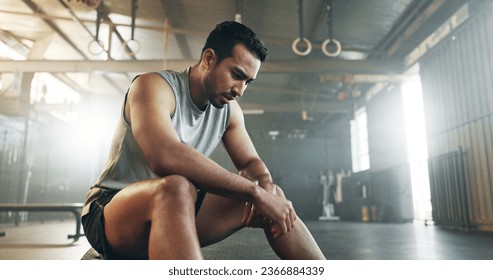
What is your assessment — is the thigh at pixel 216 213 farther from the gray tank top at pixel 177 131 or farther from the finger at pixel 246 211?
the gray tank top at pixel 177 131

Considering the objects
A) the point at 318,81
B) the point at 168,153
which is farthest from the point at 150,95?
the point at 318,81

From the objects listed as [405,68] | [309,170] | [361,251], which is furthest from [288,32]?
[309,170]

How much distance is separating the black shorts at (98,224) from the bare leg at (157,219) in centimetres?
2

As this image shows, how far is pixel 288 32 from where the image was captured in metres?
4.46

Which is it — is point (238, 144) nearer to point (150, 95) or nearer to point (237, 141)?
point (237, 141)

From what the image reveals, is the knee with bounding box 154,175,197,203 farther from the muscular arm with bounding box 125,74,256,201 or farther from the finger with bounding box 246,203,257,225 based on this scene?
the finger with bounding box 246,203,257,225

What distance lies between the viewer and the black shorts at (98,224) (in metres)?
0.89

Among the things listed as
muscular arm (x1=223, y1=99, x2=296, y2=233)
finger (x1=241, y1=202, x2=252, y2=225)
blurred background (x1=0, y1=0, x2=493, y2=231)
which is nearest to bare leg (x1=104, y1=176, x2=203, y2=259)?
finger (x1=241, y1=202, x2=252, y2=225)

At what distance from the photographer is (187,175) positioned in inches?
32.0

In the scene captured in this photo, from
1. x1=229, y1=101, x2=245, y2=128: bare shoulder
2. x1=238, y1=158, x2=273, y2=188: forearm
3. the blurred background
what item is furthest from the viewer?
the blurred background

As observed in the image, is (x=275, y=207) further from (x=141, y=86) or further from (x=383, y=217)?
(x=383, y=217)

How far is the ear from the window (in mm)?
6931

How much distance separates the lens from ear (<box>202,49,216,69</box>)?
1038 millimetres

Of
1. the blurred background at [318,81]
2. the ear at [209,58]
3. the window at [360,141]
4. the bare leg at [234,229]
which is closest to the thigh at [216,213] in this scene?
the bare leg at [234,229]
